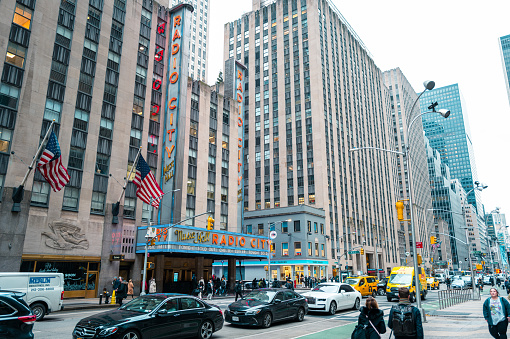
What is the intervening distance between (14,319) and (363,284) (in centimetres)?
2895

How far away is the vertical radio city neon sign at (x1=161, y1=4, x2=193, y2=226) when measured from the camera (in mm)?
41812

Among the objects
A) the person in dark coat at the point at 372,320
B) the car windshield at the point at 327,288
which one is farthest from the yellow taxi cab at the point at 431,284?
the person in dark coat at the point at 372,320

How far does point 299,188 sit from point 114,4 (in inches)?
1957

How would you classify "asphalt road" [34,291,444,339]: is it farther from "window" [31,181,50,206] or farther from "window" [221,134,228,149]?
"window" [221,134,228,149]

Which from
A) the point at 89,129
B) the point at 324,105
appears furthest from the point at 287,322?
the point at 324,105

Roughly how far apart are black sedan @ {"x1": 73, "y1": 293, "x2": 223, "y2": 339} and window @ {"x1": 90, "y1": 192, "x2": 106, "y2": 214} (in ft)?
82.4

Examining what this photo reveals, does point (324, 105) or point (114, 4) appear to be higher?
point (324, 105)

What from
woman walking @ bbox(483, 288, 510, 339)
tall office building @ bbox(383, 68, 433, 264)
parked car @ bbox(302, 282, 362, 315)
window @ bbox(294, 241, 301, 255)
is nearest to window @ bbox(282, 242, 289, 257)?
window @ bbox(294, 241, 301, 255)

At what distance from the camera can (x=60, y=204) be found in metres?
32.6

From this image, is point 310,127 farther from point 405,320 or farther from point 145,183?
point 405,320

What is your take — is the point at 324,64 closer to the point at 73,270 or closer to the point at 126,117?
the point at 126,117

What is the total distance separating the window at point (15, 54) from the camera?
1239 inches

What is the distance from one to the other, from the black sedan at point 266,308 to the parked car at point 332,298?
1.83 m

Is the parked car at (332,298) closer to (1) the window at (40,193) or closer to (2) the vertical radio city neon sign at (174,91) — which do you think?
(2) the vertical radio city neon sign at (174,91)
